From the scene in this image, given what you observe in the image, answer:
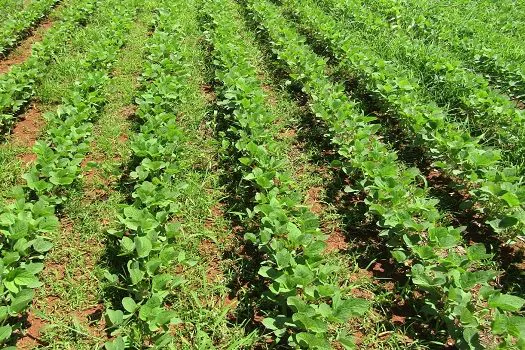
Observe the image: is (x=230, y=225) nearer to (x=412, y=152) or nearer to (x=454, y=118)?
(x=412, y=152)

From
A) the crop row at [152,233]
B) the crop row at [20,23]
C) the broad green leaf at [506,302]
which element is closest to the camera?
the broad green leaf at [506,302]

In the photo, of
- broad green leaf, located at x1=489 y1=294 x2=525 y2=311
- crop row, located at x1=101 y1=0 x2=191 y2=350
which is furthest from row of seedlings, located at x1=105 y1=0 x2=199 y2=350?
broad green leaf, located at x1=489 y1=294 x2=525 y2=311

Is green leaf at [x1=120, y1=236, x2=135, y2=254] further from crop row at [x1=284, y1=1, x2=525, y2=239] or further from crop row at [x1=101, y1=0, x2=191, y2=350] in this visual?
crop row at [x1=284, y1=1, x2=525, y2=239]

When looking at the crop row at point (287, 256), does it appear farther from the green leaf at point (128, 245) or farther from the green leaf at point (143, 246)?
the green leaf at point (128, 245)

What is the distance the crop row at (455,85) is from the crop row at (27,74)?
5.09 m

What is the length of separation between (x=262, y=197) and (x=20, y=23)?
21.5 feet

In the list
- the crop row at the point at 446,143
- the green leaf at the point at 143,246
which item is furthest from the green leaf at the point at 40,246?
the crop row at the point at 446,143

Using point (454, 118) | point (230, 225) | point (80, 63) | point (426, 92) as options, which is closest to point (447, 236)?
point (230, 225)

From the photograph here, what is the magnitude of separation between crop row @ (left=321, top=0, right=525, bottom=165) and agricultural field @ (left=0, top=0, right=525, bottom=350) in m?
0.03

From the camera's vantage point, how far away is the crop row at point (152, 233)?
9.11 ft

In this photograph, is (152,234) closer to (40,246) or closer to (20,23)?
(40,246)

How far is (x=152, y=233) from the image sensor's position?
10.5 ft

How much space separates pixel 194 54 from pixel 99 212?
411cm

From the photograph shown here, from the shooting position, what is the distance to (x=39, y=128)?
17.2 ft
